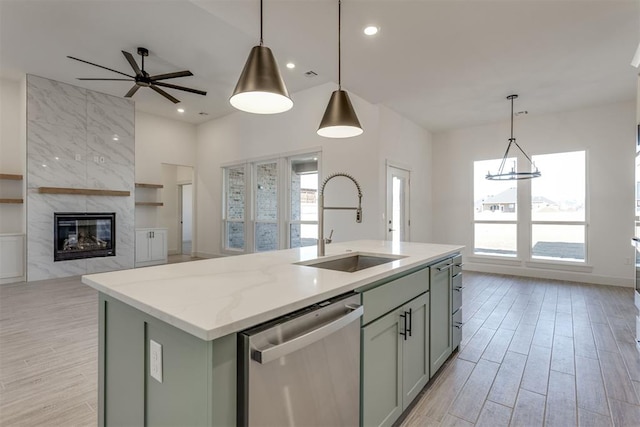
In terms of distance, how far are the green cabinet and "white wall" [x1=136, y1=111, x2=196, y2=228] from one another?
7200 mm

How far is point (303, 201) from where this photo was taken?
6230mm

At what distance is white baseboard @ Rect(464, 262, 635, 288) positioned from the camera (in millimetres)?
5109

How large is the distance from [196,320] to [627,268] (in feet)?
22.0

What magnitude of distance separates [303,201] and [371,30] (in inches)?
145

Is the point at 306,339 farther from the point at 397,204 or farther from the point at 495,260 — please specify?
the point at 495,260

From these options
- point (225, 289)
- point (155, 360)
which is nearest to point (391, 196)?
point (225, 289)

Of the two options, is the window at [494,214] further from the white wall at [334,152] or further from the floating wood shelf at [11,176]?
the floating wood shelf at [11,176]

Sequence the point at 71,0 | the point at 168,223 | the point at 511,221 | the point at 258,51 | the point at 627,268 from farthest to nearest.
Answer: the point at 168,223, the point at 511,221, the point at 627,268, the point at 71,0, the point at 258,51

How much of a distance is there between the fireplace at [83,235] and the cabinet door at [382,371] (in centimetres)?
633

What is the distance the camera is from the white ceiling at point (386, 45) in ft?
8.94

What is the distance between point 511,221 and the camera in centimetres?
609

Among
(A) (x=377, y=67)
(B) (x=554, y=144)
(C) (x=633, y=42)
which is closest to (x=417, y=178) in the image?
(B) (x=554, y=144)

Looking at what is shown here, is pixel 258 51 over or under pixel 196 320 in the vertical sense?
over

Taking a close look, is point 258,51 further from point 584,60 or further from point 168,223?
point 168,223
